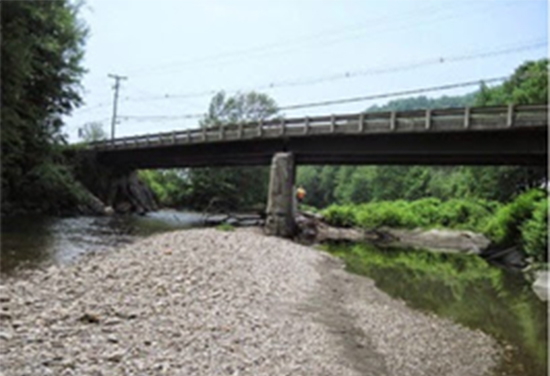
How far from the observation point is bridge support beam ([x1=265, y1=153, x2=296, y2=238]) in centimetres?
2739

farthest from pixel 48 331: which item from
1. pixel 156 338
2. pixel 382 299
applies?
pixel 382 299

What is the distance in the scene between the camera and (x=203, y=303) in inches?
345

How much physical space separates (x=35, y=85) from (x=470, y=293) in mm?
25503

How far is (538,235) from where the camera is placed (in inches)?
755

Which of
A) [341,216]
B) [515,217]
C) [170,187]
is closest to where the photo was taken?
[515,217]

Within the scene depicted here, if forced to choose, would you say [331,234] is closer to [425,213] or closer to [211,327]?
[425,213]

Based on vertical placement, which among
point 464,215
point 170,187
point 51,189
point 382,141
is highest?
point 382,141

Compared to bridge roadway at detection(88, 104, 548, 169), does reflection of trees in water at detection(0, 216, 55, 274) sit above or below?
below

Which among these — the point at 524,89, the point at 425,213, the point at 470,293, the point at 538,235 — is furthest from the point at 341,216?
the point at 470,293

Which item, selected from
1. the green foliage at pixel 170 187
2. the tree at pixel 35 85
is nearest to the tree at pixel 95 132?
the green foliage at pixel 170 187

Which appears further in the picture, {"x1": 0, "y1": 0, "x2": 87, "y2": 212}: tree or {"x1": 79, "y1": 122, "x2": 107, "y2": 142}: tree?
{"x1": 79, "y1": 122, "x2": 107, "y2": 142}: tree

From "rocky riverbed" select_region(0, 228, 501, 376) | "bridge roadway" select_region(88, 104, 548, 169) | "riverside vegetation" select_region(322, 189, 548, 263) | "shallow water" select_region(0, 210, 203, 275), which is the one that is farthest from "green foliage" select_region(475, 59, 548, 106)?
"rocky riverbed" select_region(0, 228, 501, 376)

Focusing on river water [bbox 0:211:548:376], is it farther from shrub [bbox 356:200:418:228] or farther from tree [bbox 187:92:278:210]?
tree [bbox 187:92:278:210]

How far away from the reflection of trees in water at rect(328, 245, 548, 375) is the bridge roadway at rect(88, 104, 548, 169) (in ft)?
16.9
